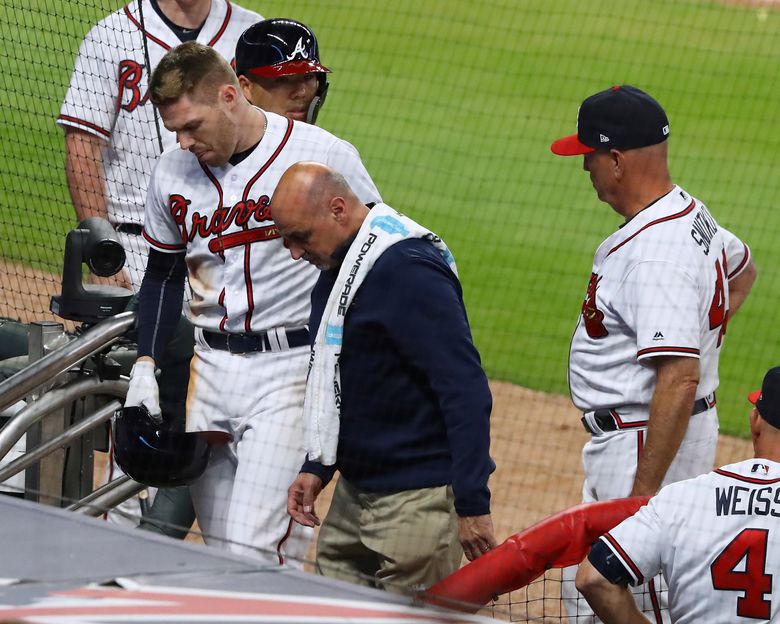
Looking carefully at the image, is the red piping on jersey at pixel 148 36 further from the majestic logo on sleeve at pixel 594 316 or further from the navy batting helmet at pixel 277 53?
the majestic logo on sleeve at pixel 594 316

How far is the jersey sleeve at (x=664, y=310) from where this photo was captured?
3057 mm

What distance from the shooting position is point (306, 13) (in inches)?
485

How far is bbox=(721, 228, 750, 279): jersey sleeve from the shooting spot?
3.41 m

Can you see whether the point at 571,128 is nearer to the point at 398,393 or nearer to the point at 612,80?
the point at 612,80

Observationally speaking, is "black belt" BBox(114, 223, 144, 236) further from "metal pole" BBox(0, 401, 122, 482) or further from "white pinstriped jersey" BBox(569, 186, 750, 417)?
"white pinstriped jersey" BBox(569, 186, 750, 417)

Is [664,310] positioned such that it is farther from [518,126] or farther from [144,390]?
[518,126]

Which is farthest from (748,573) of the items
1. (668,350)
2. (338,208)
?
(338,208)

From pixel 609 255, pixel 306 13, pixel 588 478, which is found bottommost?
Result: pixel 588 478

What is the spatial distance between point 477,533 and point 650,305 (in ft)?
2.26

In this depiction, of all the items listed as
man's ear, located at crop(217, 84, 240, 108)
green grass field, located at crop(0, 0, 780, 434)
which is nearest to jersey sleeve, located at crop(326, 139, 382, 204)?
man's ear, located at crop(217, 84, 240, 108)

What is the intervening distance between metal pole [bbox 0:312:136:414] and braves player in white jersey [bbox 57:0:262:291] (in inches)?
39.7

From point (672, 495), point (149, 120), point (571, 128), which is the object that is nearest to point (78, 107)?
point (149, 120)

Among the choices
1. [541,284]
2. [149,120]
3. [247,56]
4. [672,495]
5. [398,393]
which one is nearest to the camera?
[672,495]

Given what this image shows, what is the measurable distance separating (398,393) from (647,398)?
0.65 meters
